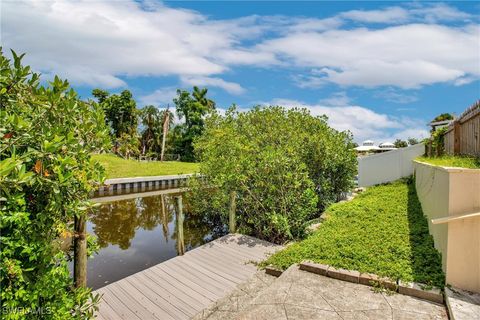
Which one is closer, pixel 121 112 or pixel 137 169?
pixel 137 169

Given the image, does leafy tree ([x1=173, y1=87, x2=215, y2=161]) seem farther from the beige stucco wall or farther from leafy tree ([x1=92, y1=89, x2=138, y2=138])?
the beige stucco wall

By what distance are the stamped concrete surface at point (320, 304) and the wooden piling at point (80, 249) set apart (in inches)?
68.8

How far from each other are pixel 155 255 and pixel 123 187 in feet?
39.3

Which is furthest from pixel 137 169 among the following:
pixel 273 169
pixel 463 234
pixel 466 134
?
pixel 463 234

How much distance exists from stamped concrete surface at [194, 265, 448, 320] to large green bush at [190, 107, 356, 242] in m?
2.83

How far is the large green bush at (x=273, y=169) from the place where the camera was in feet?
25.4

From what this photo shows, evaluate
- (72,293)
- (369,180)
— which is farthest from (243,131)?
(72,293)

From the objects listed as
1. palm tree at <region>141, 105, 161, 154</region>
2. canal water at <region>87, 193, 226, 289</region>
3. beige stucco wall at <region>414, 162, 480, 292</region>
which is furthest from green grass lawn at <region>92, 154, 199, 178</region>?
beige stucco wall at <region>414, 162, 480, 292</region>

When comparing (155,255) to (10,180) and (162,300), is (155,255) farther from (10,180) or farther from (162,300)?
(10,180)

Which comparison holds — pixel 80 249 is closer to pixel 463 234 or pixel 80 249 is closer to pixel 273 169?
pixel 463 234

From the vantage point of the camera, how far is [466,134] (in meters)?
6.91

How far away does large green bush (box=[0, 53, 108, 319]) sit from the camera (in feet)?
7.36

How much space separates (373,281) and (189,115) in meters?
34.5

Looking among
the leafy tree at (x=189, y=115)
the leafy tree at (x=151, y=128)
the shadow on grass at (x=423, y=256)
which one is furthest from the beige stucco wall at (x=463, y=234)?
the leafy tree at (x=151, y=128)
